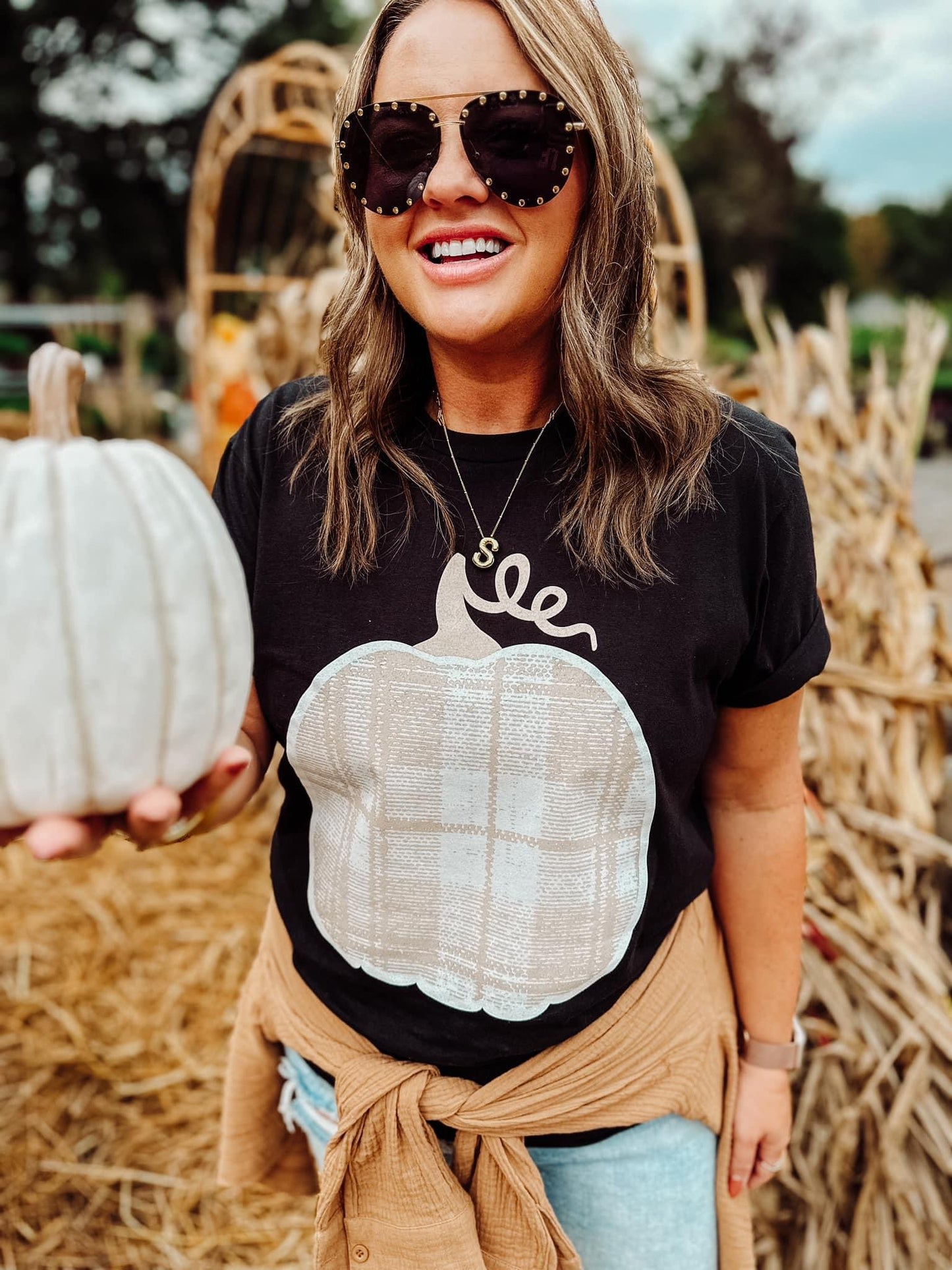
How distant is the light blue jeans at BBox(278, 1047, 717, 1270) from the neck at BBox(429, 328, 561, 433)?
0.89 metres

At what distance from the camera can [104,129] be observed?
68.4ft

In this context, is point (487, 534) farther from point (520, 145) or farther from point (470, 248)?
point (520, 145)

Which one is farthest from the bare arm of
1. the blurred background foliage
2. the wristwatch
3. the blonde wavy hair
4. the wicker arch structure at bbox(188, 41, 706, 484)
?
the blurred background foliage

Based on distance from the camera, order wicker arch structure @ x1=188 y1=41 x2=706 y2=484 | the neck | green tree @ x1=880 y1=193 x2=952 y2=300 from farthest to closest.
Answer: green tree @ x1=880 y1=193 x2=952 y2=300 → wicker arch structure @ x1=188 y1=41 x2=706 y2=484 → the neck

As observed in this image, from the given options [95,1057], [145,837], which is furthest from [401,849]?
[95,1057]

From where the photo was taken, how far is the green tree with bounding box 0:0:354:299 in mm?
19672

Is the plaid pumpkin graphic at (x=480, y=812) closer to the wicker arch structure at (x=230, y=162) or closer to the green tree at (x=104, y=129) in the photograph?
the wicker arch structure at (x=230, y=162)

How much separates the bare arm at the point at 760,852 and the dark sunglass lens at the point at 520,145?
661mm

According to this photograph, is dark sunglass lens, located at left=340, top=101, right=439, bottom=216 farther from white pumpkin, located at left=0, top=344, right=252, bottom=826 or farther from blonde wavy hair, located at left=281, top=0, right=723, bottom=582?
white pumpkin, located at left=0, top=344, right=252, bottom=826

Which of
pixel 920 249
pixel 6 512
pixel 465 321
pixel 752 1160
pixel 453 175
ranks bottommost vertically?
pixel 752 1160

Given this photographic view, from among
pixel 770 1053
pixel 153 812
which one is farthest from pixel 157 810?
pixel 770 1053

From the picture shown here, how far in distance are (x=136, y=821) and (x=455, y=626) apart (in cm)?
43

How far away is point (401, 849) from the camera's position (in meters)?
1.17

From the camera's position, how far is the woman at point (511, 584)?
110 cm
